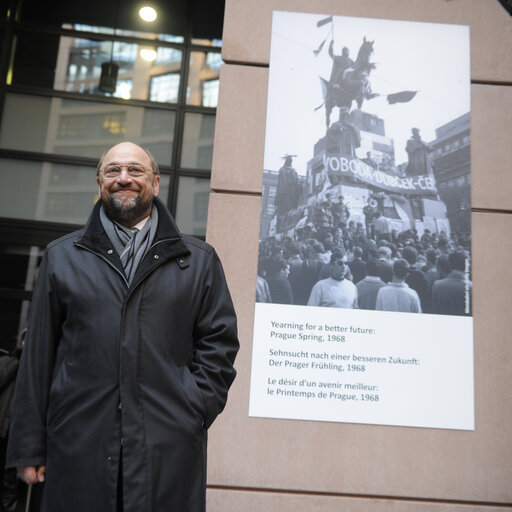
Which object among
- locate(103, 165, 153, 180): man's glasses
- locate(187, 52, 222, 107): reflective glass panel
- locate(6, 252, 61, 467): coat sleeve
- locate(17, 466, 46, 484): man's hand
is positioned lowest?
locate(17, 466, 46, 484): man's hand

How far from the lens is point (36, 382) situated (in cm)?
254

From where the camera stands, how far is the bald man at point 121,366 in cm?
241

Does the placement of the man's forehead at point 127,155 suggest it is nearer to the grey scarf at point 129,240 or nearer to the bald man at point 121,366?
the bald man at point 121,366

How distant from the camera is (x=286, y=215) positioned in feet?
14.8

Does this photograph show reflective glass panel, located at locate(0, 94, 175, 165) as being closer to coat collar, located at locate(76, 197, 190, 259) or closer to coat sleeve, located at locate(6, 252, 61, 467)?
coat collar, located at locate(76, 197, 190, 259)

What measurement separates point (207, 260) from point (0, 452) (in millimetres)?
4607

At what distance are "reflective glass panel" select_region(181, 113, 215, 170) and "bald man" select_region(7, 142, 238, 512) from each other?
4198 millimetres

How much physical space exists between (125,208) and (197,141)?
4.41 m

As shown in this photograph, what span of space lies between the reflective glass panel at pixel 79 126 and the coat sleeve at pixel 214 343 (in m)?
4.39

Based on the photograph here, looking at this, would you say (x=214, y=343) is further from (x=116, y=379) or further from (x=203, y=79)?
(x=203, y=79)

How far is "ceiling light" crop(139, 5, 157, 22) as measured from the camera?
7336 millimetres

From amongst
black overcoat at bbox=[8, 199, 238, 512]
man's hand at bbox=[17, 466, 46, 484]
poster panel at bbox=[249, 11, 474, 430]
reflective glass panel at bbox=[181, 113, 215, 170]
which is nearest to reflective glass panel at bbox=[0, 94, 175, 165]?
reflective glass panel at bbox=[181, 113, 215, 170]

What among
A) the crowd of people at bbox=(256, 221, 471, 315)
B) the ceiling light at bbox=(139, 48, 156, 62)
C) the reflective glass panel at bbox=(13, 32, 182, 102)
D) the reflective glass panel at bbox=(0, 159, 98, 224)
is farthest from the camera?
the ceiling light at bbox=(139, 48, 156, 62)

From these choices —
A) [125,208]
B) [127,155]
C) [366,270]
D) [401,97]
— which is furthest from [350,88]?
[125,208]
